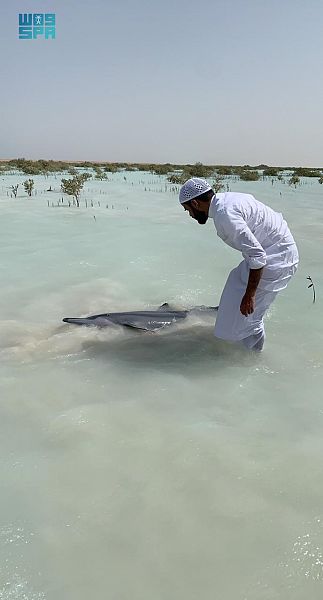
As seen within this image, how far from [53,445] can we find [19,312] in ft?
8.21

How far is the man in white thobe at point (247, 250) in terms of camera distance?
115 inches

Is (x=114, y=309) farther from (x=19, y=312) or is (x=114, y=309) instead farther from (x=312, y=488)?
(x=312, y=488)

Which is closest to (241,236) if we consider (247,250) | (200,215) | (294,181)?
(247,250)

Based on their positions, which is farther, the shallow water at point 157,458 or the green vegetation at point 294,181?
the green vegetation at point 294,181

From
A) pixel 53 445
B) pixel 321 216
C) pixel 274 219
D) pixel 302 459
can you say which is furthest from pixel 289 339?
pixel 321 216

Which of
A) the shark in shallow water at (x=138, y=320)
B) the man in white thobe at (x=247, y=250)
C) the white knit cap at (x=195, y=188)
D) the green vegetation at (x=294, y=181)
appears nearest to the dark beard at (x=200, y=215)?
the man in white thobe at (x=247, y=250)

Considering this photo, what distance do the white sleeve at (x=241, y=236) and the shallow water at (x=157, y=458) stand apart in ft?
2.93

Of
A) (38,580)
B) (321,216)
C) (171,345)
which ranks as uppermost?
(321,216)

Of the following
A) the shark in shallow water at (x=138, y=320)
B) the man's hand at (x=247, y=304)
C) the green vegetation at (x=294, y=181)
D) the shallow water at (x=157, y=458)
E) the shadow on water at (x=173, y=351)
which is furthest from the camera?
the green vegetation at (x=294, y=181)

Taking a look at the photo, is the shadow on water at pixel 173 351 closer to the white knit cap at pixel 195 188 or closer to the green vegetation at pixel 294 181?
the white knit cap at pixel 195 188

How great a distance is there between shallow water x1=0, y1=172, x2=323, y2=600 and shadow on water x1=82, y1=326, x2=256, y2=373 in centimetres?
2

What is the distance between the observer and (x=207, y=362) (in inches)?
139

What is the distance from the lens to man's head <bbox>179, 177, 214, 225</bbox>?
117 inches

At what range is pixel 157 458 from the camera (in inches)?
93.3
